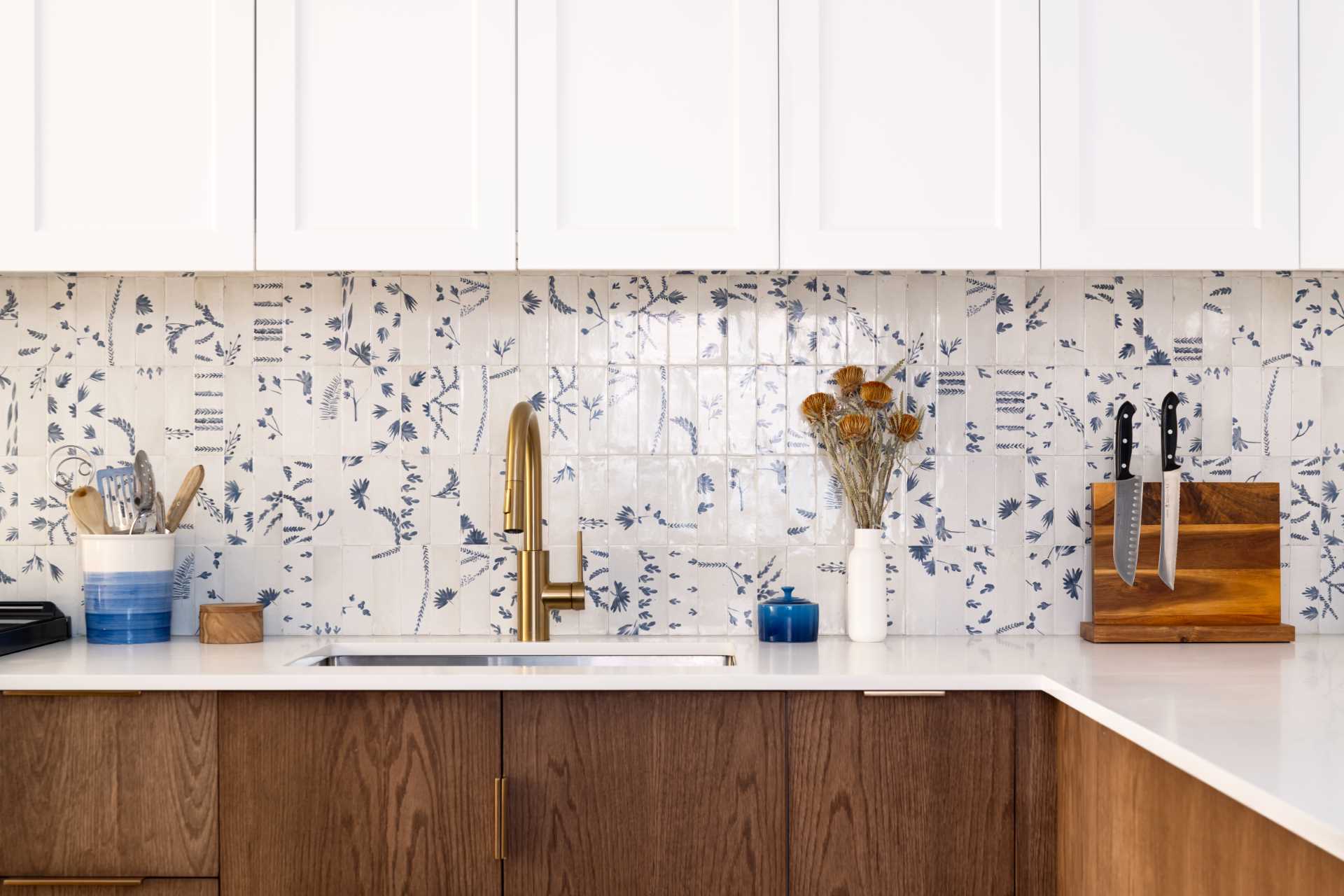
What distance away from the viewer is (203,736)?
162 cm

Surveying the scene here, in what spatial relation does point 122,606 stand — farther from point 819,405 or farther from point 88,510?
point 819,405

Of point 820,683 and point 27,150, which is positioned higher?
point 27,150

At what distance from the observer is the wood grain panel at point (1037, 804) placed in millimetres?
1601

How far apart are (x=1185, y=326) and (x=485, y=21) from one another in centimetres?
149

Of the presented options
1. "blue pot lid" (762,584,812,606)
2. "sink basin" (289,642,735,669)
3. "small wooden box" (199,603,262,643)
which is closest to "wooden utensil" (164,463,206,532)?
"small wooden box" (199,603,262,643)

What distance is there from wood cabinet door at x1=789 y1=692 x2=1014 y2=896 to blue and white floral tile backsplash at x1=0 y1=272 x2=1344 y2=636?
52 cm

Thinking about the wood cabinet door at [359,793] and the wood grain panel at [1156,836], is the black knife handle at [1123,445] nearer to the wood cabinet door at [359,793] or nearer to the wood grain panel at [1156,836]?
the wood grain panel at [1156,836]

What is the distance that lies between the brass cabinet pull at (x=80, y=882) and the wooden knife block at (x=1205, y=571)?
1705mm

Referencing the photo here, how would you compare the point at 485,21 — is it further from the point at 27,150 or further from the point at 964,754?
the point at 964,754

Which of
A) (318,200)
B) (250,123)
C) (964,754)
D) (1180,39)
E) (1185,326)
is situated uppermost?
(1180,39)

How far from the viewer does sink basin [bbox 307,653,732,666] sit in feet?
6.61

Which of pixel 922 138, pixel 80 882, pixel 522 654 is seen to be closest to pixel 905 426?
pixel 922 138

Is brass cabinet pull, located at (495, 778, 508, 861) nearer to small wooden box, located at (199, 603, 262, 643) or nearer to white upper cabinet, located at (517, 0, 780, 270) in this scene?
small wooden box, located at (199, 603, 262, 643)

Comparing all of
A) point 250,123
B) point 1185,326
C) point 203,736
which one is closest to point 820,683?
point 203,736
